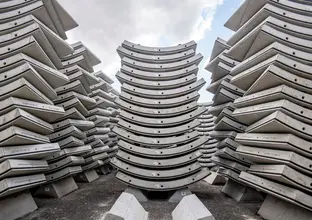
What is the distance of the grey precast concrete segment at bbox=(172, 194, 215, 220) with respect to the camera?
2.73 meters

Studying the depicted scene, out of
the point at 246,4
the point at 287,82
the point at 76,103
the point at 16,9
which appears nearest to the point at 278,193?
the point at 287,82

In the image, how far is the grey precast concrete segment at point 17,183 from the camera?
3064mm

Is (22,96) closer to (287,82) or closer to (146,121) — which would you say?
(146,121)

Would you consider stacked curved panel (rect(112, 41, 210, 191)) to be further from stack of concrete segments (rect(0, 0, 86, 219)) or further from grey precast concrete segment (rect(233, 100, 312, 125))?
stack of concrete segments (rect(0, 0, 86, 219))

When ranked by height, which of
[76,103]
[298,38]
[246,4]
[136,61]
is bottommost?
[76,103]

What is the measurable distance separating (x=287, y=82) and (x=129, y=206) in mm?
3328

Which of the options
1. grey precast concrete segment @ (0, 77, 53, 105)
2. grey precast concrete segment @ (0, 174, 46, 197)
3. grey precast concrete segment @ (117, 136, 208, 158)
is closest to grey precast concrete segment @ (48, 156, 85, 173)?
grey precast concrete segment @ (0, 174, 46, 197)

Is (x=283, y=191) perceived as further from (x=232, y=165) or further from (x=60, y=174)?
(x=60, y=174)

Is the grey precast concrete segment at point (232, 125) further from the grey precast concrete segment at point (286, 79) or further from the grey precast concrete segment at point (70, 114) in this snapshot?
the grey precast concrete segment at point (70, 114)

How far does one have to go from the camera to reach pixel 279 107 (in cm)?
335

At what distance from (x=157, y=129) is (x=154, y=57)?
2132 mm

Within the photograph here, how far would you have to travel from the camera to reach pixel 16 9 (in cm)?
392

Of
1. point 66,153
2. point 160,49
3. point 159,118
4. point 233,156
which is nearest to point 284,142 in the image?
point 233,156

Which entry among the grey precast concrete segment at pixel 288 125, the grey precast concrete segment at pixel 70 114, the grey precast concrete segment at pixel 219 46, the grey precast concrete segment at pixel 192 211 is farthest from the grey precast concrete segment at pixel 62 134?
the grey precast concrete segment at pixel 219 46
